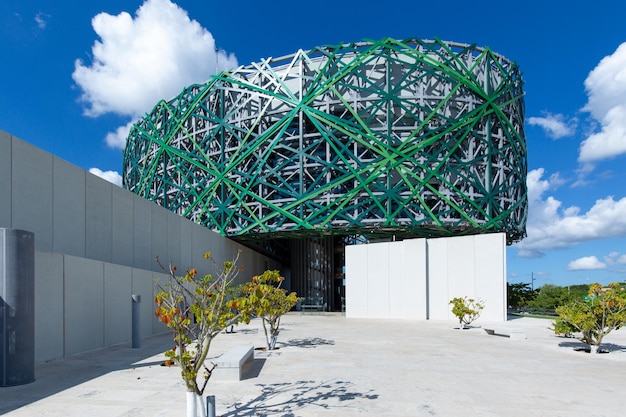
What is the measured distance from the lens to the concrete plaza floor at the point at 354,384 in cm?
745

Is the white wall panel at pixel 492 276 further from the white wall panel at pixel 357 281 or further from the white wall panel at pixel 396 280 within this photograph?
the white wall panel at pixel 357 281

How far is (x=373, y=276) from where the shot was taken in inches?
1240

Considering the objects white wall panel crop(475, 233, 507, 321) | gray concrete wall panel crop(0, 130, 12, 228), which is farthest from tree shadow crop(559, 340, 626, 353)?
gray concrete wall panel crop(0, 130, 12, 228)

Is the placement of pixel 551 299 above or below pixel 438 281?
below

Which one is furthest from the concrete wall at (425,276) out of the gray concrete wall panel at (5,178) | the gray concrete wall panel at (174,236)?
the gray concrete wall panel at (5,178)

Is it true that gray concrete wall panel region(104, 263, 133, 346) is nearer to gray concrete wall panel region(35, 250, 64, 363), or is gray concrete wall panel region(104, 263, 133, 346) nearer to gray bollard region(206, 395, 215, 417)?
gray concrete wall panel region(35, 250, 64, 363)

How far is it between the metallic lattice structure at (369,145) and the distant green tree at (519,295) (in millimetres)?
10845

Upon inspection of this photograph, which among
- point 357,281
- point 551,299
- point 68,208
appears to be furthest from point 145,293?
point 551,299

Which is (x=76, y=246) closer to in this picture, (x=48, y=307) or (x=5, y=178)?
(x=5, y=178)

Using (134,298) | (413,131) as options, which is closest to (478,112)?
(413,131)

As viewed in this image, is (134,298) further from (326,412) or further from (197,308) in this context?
(326,412)

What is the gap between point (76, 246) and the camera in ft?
58.1

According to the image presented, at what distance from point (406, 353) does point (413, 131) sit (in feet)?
75.2

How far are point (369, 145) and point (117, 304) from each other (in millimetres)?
22296
